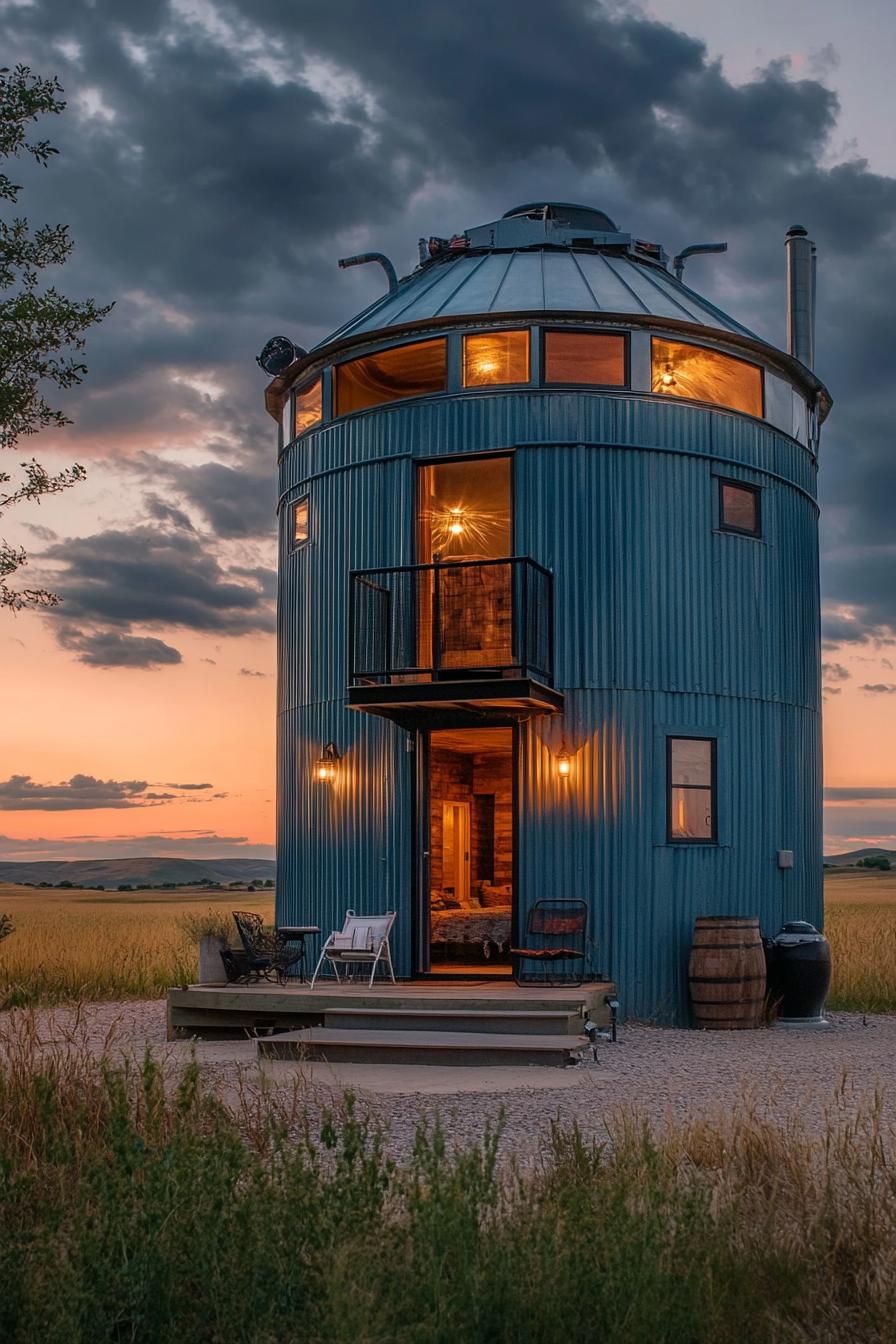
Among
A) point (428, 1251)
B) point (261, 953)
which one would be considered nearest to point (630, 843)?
point (261, 953)

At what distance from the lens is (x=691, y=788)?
1530cm

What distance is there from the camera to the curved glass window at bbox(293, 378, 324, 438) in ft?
56.2

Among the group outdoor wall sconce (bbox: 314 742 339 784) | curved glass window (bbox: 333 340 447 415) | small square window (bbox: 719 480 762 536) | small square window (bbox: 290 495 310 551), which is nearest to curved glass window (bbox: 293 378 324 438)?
curved glass window (bbox: 333 340 447 415)

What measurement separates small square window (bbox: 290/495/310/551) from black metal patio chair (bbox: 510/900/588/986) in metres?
5.22

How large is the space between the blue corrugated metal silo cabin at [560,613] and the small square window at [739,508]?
3 centimetres

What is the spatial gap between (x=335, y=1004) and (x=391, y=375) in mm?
6974

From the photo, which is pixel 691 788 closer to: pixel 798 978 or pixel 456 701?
pixel 798 978

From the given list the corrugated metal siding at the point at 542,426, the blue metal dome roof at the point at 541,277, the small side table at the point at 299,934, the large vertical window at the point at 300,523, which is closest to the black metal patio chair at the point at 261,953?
the small side table at the point at 299,934

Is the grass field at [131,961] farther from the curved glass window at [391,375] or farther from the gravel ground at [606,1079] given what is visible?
the curved glass window at [391,375]

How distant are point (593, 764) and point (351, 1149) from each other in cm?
973

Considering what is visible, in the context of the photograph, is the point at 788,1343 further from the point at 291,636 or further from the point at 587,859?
the point at 291,636

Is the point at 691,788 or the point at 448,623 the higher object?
the point at 448,623

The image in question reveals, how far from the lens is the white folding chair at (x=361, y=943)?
14.2m

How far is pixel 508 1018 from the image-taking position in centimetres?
1234
